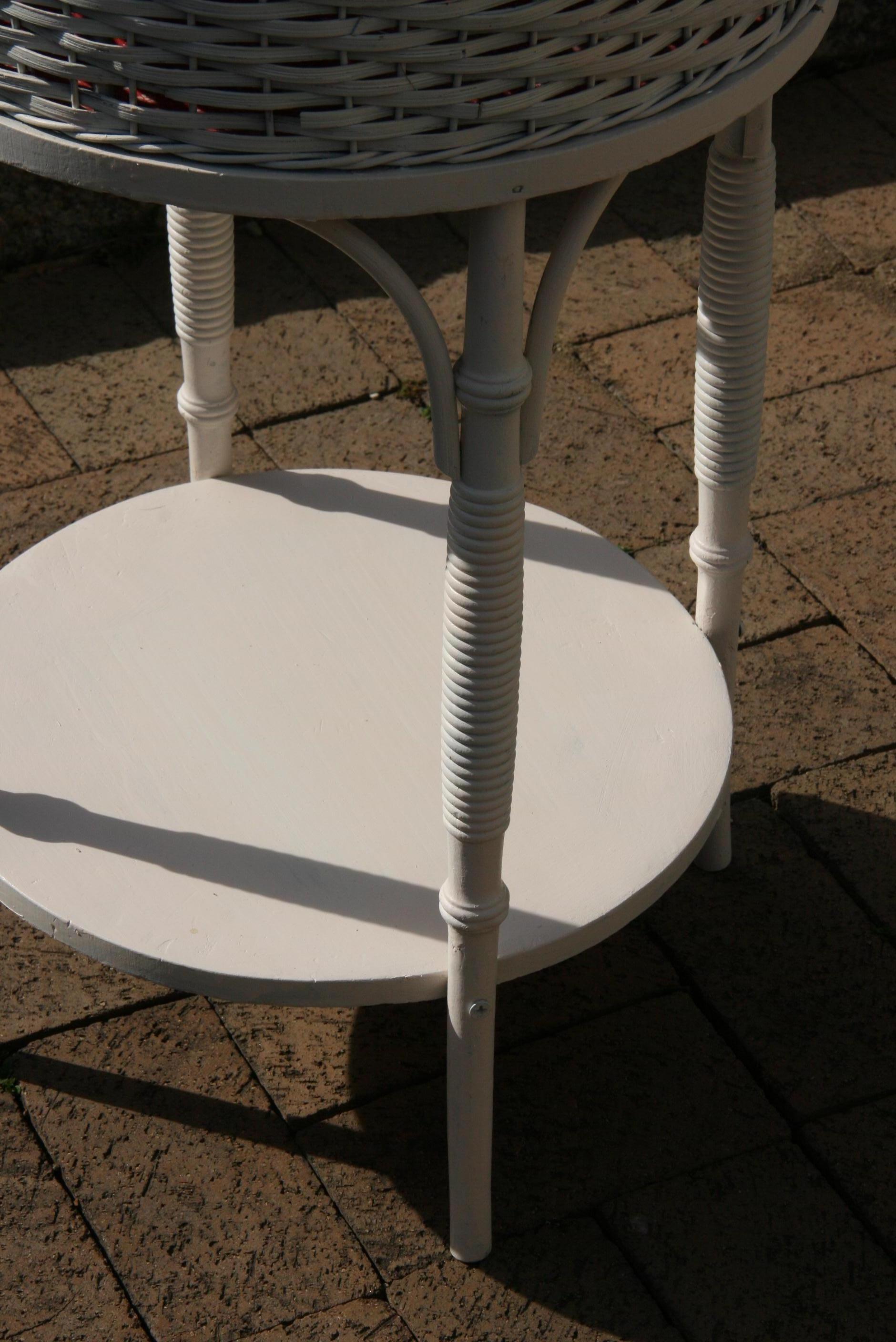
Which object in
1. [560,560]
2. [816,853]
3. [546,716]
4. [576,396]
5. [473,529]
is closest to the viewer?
[473,529]

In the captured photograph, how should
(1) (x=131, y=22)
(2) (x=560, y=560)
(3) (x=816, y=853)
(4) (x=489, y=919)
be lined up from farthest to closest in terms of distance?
1. (3) (x=816, y=853)
2. (2) (x=560, y=560)
3. (4) (x=489, y=919)
4. (1) (x=131, y=22)

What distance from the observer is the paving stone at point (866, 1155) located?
181 centimetres

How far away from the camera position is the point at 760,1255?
177cm

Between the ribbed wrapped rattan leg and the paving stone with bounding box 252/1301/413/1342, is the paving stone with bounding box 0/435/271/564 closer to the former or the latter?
the ribbed wrapped rattan leg

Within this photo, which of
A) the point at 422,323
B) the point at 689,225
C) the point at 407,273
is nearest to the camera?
the point at 422,323

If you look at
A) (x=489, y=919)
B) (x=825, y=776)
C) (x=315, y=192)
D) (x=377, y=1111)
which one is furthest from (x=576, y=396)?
(x=315, y=192)

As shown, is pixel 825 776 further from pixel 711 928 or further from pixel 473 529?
pixel 473 529

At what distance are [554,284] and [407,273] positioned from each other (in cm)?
197

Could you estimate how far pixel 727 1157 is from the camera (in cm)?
186

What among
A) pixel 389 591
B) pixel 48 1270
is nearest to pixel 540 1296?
pixel 48 1270

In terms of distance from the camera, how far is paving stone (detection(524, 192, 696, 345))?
312cm

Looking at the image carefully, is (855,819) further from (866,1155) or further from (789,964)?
(866,1155)

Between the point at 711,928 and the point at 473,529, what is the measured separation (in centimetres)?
98

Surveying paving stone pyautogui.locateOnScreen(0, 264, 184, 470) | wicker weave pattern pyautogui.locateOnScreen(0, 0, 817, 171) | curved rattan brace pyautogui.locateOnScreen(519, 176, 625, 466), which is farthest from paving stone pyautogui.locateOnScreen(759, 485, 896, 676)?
wicker weave pattern pyautogui.locateOnScreen(0, 0, 817, 171)
